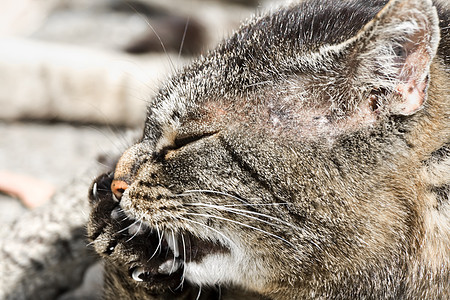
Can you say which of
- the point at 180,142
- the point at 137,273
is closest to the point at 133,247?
the point at 137,273

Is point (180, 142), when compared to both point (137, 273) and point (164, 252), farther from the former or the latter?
point (137, 273)

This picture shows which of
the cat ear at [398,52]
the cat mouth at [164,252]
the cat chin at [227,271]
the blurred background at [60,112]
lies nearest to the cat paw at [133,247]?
the cat mouth at [164,252]

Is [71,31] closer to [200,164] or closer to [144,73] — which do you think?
[144,73]

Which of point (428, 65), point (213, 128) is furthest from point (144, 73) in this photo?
point (428, 65)

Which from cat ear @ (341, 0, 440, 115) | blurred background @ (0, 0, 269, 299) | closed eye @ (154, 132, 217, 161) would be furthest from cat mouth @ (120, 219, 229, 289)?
cat ear @ (341, 0, 440, 115)

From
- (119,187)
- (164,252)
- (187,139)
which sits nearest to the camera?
(187,139)

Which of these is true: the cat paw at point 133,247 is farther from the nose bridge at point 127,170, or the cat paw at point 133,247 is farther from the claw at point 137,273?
the nose bridge at point 127,170

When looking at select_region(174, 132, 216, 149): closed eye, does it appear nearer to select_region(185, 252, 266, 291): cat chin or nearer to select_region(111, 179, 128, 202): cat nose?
select_region(111, 179, 128, 202): cat nose
